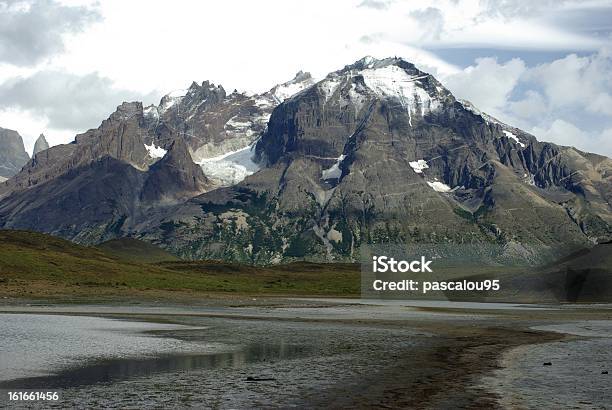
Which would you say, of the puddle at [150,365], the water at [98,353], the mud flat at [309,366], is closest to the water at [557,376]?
the mud flat at [309,366]

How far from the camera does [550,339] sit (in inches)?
2783

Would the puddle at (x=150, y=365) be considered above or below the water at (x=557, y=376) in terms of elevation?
above

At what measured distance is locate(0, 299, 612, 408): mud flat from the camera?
3472cm

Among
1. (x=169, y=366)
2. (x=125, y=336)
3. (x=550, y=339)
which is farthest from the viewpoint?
(x=550, y=339)

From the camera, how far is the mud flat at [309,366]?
34.7m

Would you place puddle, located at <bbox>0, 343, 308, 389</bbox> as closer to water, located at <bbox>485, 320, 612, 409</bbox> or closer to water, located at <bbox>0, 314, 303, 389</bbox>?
water, located at <bbox>0, 314, 303, 389</bbox>

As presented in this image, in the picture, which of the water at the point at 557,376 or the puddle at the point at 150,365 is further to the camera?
the puddle at the point at 150,365

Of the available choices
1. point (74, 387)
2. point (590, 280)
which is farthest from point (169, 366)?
point (590, 280)

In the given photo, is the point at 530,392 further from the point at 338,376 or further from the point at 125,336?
the point at 125,336

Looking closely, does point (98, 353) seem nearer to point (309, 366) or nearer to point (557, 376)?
point (309, 366)

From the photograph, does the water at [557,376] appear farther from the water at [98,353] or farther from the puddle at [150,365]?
the water at [98,353]

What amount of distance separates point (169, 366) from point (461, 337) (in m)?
35.6

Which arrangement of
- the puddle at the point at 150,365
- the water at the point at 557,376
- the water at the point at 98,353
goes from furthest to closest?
the water at the point at 98,353, the puddle at the point at 150,365, the water at the point at 557,376

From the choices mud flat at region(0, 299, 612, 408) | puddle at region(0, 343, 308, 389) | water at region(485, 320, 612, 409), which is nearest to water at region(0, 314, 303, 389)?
puddle at region(0, 343, 308, 389)
